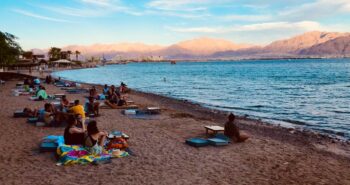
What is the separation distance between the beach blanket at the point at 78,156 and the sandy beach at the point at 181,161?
8.4 inches

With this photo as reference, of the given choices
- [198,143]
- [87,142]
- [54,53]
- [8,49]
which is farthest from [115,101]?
[54,53]

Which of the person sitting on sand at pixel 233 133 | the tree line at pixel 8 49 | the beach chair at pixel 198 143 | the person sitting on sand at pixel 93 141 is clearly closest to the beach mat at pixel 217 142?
the beach chair at pixel 198 143

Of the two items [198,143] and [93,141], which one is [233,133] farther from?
[93,141]

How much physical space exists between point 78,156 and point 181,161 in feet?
9.04

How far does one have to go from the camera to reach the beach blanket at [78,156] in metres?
8.62

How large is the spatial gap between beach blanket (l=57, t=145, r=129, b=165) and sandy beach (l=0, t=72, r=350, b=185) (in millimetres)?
214

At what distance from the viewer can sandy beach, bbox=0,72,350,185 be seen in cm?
773

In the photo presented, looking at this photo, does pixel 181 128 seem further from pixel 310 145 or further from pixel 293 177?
pixel 293 177

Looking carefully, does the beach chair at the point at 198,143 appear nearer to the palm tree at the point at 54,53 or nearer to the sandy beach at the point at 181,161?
the sandy beach at the point at 181,161

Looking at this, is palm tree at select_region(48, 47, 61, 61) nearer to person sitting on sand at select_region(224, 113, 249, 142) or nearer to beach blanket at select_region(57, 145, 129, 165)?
person sitting on sand at select_region(224, 113, 249, 142)

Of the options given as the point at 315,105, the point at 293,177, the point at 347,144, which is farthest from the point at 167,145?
the point at 315,105

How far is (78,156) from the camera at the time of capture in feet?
28.8

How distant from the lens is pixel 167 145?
35.7 feet

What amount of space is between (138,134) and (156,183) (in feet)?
16.9
